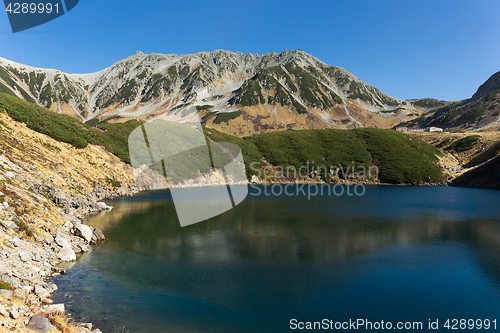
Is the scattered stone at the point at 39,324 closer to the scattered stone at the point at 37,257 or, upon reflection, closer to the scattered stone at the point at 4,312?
the scattered stone at the point at 4,312

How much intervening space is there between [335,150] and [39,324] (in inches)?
5076

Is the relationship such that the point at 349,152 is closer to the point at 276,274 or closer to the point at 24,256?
the point at 276,274

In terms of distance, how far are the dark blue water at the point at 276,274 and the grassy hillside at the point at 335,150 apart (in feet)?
184

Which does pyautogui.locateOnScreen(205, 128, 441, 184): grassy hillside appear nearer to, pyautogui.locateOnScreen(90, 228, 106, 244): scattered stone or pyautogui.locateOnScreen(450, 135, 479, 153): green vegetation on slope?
pyautogui.locateOnScreen(450, 135, 479, 153): green vegetation on slope

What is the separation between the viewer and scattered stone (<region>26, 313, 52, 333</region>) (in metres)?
11.6

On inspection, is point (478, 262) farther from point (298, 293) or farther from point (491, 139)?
point (491, 139)

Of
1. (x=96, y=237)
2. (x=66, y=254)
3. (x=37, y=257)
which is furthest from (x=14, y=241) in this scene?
(x=96, y=237)

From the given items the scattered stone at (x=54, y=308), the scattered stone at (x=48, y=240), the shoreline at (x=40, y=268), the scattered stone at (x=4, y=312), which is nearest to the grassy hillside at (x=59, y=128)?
the shoreline at (x=40, y=268)

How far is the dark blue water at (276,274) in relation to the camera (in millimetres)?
16344

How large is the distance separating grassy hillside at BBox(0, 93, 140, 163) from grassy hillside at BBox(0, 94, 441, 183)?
0.54 metres

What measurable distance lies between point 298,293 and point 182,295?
7.91 metres

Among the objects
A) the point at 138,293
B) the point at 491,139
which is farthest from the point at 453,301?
the point at 491,139

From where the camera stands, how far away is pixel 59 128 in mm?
62719

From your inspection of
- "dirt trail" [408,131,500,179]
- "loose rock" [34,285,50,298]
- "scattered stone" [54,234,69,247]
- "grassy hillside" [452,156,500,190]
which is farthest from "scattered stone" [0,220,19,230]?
"dirt trail" [408,131,500,179]
